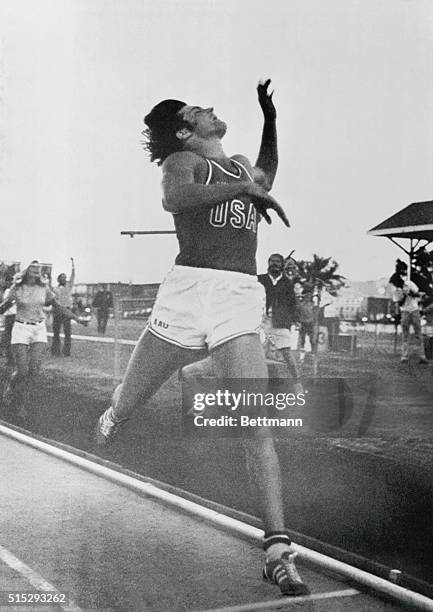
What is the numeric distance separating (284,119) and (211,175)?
1.47ft

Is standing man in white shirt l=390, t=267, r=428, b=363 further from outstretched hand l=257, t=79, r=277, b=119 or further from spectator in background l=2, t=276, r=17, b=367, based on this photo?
spectator in background l=2, t=276, r=17, b=367

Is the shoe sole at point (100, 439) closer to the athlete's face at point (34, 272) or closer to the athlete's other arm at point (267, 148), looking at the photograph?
the athlete's face at point (34, 272)

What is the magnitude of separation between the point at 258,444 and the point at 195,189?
0.84m

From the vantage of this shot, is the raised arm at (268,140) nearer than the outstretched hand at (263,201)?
No

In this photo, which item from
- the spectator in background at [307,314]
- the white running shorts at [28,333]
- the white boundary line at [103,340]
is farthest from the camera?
the white running shorts at [28,333]

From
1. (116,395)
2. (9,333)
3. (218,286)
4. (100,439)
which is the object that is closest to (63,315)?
(100,439)

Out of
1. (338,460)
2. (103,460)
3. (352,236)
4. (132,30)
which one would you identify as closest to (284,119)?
(352,236)

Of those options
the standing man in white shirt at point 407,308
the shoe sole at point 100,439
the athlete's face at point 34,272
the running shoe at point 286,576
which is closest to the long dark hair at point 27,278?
the athlete's face at point 34,272

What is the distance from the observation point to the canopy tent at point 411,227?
3.02m

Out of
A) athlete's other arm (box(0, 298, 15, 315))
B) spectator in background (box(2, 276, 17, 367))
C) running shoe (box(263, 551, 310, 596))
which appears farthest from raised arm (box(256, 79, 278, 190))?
spectator in background (box(2, 276, 17, 367))

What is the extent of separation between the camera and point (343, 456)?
3502mm

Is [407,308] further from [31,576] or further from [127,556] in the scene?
[31,576]

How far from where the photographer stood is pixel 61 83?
128 inches

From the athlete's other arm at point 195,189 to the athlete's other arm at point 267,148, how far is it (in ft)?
0.62
